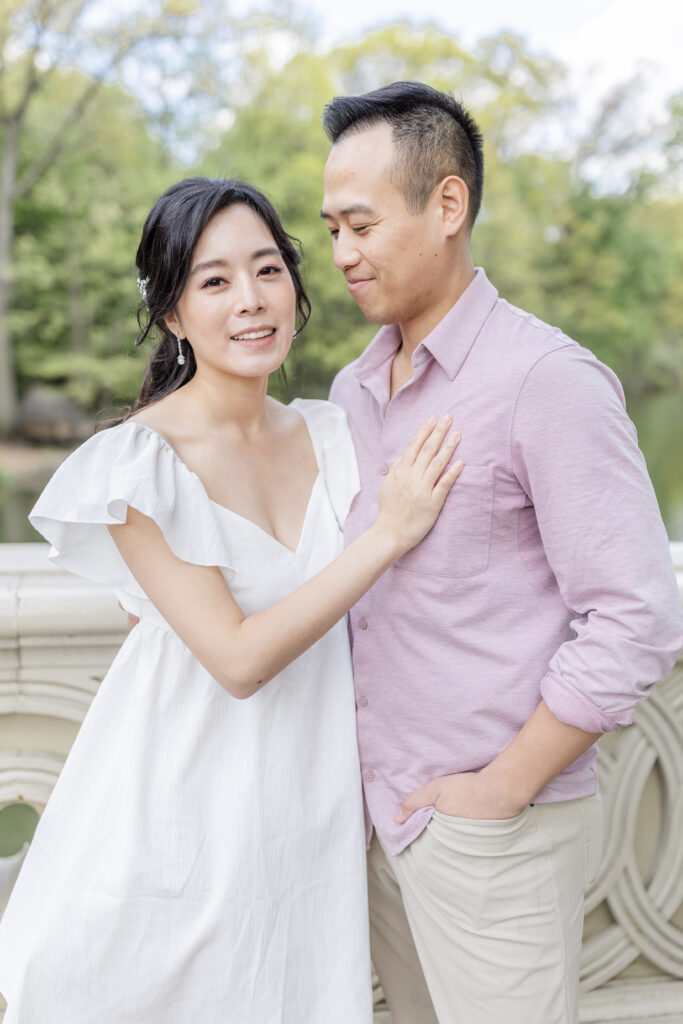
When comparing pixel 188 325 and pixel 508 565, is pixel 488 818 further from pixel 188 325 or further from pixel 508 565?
pixel 188 325

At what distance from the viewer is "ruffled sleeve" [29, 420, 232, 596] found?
1315 mm

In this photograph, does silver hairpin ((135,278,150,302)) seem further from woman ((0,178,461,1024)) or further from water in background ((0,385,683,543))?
water in background ((0,385,683,543))

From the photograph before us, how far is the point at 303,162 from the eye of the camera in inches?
509

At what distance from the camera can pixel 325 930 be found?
145cm

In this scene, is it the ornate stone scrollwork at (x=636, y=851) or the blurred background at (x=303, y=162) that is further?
the blurred background at (x=303, y=162)

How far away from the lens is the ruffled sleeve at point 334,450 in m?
1.54

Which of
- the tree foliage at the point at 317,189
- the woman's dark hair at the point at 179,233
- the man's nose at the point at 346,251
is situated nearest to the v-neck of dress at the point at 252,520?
the woman's dark hair at the point at 179,233

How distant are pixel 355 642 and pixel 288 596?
211mm

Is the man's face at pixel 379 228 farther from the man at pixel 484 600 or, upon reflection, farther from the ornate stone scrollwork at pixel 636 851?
the ornate stone scrollwork at pixel 636 851

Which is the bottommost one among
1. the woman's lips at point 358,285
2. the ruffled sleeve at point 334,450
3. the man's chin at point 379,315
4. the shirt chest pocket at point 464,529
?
the shirt chest pocket at point 464,529

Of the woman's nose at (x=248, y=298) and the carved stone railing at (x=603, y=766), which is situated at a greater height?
the woman's nose at (x=248, y=298)

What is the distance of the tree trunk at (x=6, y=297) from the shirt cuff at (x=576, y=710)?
513 inches

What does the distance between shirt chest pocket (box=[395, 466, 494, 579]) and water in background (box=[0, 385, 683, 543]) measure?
32.8 feet

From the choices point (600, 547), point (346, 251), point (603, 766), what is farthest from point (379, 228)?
point (603, 766)
